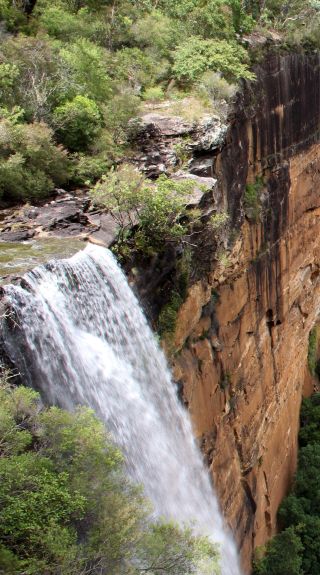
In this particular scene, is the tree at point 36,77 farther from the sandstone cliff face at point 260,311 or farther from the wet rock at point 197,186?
the sandstone cliff face at point 260,311

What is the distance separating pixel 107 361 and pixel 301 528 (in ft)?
36.6

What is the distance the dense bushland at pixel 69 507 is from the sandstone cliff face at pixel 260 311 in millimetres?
4284

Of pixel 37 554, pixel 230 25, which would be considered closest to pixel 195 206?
pixel 37 554

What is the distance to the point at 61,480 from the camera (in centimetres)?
517

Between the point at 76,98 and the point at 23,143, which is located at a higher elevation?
the point at 76,98

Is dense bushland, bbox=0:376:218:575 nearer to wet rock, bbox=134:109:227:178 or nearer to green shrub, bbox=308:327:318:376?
wet rock, bbox=134:109:227:178

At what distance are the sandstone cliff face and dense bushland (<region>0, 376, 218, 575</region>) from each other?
14.1 feet

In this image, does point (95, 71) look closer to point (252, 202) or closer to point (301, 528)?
point (252, 202)

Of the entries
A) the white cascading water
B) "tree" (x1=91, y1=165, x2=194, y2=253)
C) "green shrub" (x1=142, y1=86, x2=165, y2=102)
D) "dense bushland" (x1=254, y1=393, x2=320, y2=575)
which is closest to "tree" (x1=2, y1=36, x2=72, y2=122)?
"green shrub" (x1=142, y1=86, x2=165, y2=102)

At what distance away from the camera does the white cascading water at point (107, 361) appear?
21.3 feet

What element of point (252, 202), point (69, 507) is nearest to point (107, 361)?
point (69, 507)

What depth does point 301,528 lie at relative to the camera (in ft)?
51.1

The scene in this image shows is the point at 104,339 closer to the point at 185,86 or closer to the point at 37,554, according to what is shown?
the point at 37,554

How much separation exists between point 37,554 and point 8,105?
8.83 meters
